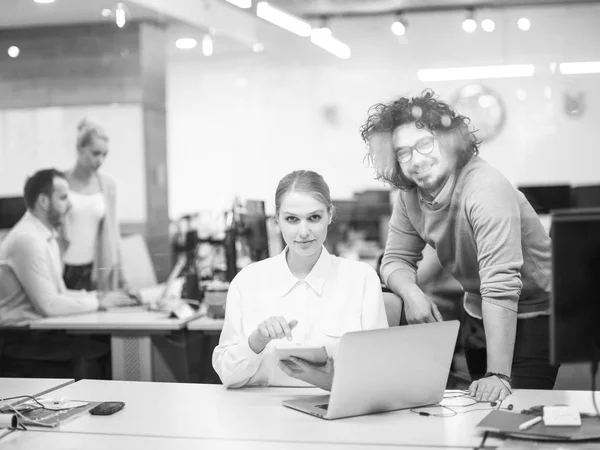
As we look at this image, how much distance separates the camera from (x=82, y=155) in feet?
17.4

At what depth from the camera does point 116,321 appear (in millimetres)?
4289

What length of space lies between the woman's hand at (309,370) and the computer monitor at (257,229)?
5.96ft

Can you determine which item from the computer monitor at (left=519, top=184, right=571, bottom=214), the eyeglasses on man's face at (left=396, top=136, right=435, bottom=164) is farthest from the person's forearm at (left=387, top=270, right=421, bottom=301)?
the computer monitor at (left=519, top=184, right=571, bottom=214)

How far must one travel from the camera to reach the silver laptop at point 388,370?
6.72ft

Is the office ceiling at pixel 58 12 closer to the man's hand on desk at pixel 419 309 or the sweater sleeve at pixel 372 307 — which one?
the man's hand on desk at pixel 419 309

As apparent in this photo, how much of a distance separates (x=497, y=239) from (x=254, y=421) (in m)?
1.46

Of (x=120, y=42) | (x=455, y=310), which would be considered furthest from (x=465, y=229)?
(x=120, y=42)

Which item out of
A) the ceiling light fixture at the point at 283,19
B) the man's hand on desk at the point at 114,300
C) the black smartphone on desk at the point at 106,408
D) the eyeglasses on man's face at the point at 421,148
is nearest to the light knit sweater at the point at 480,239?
the eyeglasses on man's face at the point at 421,148

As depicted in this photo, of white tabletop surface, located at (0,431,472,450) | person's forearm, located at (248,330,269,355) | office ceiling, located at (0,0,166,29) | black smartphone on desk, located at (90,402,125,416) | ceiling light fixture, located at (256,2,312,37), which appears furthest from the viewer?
office ceiling, located at (0,0,166,29)

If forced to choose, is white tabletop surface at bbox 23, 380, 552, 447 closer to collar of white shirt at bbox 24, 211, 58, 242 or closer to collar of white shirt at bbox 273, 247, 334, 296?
collar of white shirt at bbox 273, 247, 334, 296

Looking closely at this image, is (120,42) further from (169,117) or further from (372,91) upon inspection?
(372,91)

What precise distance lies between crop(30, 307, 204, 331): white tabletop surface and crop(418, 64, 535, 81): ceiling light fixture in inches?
74.0

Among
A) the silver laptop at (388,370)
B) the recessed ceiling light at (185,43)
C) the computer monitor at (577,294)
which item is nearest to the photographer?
the computer monitor at (577,294)

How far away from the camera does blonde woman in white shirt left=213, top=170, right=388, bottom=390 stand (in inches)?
106
